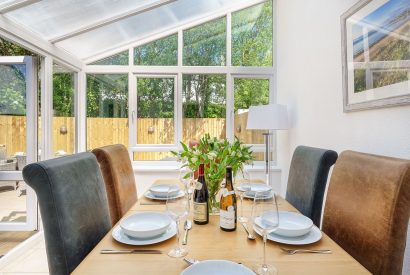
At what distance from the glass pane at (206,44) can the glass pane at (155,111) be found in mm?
441

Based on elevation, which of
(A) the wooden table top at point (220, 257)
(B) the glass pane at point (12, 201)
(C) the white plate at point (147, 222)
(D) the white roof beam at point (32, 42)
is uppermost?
(D) the white roof beam at point (32, 42)

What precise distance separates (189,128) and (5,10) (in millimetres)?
2317

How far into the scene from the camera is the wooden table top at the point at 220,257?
0.81m

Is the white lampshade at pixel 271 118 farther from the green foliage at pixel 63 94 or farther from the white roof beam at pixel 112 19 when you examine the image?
the green foliage at pixel 63 94

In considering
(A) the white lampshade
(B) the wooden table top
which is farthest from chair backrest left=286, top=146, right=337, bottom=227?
(A) the white lampshade

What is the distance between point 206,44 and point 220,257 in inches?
133

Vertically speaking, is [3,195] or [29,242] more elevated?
[3,195]

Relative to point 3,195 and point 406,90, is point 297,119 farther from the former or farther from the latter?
point 3,195

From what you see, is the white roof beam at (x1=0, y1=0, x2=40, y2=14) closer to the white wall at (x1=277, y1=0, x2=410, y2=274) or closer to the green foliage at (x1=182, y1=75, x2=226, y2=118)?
the green foliage at (x1=182, y1=75, x2=226, y2=118)

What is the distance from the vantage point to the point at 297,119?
3.09m

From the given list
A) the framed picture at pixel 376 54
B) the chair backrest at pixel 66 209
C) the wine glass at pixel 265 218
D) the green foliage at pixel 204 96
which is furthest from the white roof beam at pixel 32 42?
the framed picture at pixel 376 54

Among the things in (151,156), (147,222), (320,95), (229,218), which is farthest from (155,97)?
(229,218)

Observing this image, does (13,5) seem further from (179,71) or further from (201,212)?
(201,212)

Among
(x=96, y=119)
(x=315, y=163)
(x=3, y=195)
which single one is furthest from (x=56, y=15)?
(x=315, y=163)
